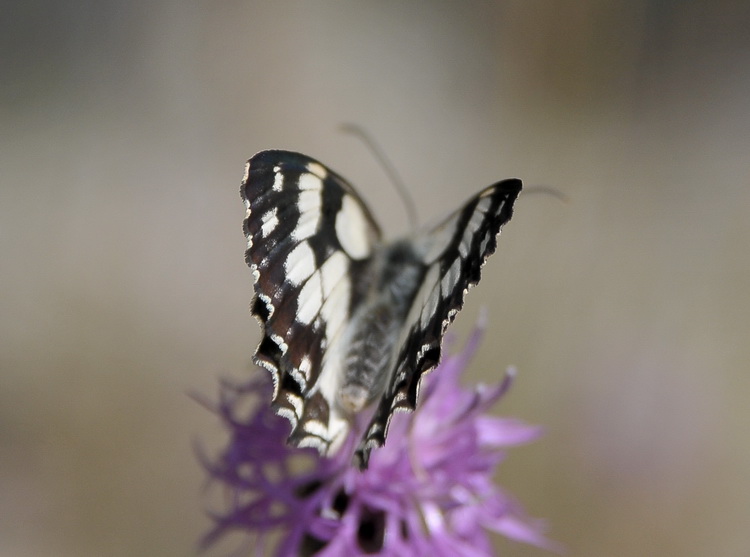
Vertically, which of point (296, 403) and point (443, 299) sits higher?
point (443, 299)

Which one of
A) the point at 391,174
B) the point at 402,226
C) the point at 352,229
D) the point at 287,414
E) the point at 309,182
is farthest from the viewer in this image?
the point at 402,226

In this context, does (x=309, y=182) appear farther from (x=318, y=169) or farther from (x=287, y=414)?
(x=287, y=414)

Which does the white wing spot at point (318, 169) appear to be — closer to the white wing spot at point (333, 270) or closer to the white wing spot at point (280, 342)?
the white wing spot at point (333, 270)

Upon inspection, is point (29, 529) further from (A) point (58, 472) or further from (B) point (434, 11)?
(B) point (434, 11)

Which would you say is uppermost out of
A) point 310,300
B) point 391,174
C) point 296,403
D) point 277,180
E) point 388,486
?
point 391,174

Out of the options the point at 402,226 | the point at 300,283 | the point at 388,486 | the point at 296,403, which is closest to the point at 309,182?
the point at 300,283

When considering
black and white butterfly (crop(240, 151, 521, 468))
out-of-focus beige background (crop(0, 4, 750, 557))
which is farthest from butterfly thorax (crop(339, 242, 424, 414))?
out-of-focus beige background (crop(0, 4, 750, 557))

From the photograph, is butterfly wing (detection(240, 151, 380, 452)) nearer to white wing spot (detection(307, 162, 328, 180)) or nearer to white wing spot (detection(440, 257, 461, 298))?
white wing spot (detection(307, 162, 328, 180))
